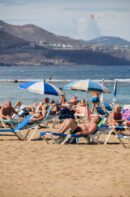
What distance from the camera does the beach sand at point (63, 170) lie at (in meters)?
8.66

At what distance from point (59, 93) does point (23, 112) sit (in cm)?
320

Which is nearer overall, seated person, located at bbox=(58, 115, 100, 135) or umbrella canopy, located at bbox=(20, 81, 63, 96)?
seated person, located at bbox=(58, 115, 100, 135)

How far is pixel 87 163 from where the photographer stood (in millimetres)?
10891

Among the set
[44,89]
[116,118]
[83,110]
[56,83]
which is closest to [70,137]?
[116,118]

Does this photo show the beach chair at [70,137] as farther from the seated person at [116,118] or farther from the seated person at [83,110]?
the seated person at [83,110]

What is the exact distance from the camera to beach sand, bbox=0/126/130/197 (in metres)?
8.66

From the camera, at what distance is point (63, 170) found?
10164 millimetres

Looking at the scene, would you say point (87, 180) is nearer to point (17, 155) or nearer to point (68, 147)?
point (17, 155)

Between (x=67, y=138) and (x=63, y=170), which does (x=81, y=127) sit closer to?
(x=67, y=138)

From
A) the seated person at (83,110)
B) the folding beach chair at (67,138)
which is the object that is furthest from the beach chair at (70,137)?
the seated person at (83,110)


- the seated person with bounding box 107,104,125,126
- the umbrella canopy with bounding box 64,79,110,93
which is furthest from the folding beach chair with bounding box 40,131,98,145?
the umbrella canopy with bounding box 64,79,110,93

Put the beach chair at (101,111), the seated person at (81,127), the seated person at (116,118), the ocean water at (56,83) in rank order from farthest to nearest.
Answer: the ocean water at (56,83) < the beach chair at (101,111) < the seated person at (116,118) < the seated person at (81,127)

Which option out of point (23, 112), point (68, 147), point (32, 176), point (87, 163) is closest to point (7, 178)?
point (32, 176)

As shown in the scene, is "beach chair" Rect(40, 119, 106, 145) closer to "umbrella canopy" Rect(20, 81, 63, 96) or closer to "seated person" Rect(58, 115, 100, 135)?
"seated person" Rect(58, 115, 100, 135)
